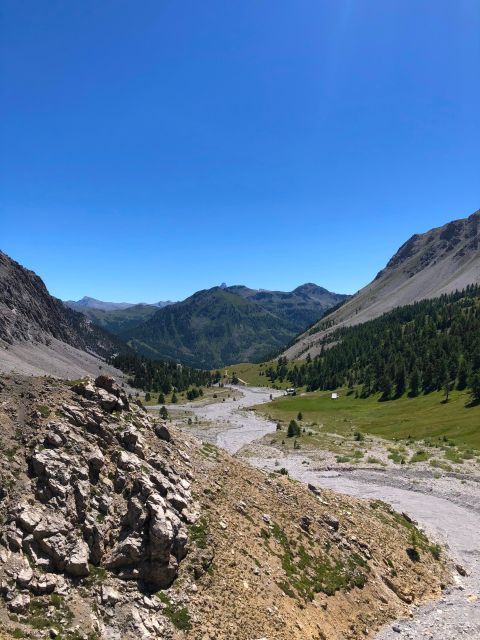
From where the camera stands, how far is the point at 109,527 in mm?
25250

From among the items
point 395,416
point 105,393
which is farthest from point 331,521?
point 395,416

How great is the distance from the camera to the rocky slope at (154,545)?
21.4 m

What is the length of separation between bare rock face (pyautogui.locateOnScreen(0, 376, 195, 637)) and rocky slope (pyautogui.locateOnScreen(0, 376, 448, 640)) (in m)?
0.07

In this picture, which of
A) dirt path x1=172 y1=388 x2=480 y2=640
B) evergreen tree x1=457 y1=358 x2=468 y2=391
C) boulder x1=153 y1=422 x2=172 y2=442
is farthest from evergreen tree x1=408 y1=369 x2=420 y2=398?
boulder x1=153 y1=422 x2=172 y2=442

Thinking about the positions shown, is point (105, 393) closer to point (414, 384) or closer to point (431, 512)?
point (431, 512)

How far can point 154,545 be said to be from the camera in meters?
24.7

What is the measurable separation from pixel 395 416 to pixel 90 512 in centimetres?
12227

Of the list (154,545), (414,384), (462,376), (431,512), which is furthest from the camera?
(414,384)

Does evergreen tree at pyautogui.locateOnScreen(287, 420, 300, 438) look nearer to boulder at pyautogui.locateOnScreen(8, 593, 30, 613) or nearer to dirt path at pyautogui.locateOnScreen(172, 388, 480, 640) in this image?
dirt path at pyautogui.locateOnScreen(172, 388, 480, 640)

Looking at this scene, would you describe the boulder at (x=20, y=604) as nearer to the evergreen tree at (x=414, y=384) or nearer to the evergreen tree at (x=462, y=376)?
the evergreen tree at (x=462, y=376)

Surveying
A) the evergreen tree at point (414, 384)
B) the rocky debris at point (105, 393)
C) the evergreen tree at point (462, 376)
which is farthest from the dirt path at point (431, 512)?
the evergreen tree at point (462, 376)

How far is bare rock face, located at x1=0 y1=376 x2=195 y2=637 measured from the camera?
21547 millimetres

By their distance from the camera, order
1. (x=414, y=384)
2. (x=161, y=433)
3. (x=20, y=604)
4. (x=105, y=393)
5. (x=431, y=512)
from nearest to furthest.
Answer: (x=20, y=604) < (x=105, y=393) < (x=161, y=433) < (x=431, y=512) < (x=414, y=384)

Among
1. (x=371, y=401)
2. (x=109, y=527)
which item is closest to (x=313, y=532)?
(x=109, y=527)
